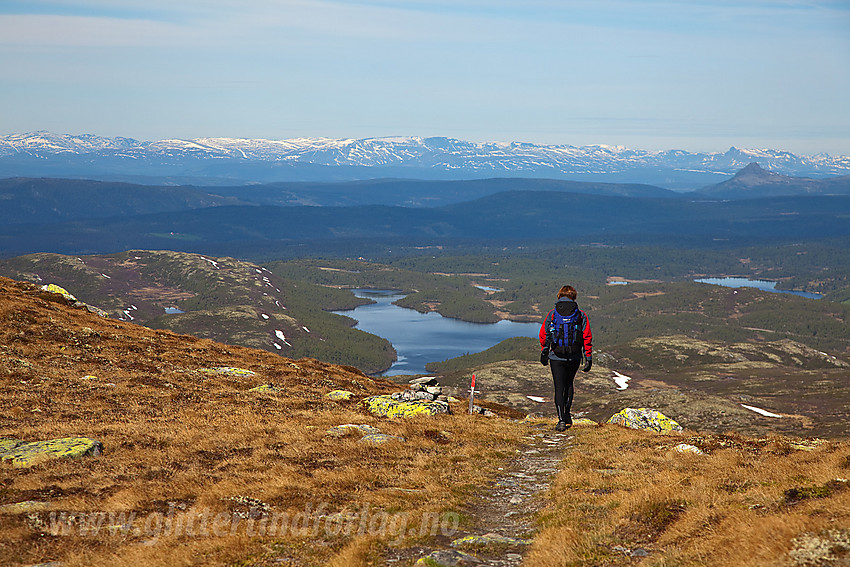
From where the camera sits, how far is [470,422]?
31141mm

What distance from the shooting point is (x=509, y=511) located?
669 inches

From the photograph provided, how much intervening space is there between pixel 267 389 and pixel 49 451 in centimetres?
1793

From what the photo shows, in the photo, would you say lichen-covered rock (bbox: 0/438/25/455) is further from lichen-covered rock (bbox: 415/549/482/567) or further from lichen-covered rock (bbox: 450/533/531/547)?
lichen-covered rock (bbox: 450/533/531/547)

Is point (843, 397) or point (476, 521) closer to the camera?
point (476, 521)

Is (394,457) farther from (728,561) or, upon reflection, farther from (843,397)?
(843,397)

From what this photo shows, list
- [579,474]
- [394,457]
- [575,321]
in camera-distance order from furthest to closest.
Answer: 1. [575,321]
2. [394,457]
3. [579,474]

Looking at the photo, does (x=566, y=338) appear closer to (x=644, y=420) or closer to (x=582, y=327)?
(x=582, y=327)

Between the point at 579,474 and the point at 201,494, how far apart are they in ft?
36.2

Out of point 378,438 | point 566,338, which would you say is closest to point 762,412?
point 566,338

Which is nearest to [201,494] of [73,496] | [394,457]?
[73,496]

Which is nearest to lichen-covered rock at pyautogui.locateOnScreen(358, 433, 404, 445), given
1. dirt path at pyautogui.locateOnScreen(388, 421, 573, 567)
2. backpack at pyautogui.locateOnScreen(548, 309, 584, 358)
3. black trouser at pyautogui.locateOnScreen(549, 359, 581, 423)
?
dirt path at pyautogui.locateOnScreen(388, 421, 573, 567)

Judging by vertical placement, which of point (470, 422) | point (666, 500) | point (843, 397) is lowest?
point (843, 397)

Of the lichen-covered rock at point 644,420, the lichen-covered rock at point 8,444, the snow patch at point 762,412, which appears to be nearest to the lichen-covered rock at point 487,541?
the lichen-covered rock at point 8,444

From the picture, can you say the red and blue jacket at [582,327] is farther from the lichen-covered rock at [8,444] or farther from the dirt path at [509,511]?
Result: the lichen-covered rock at [8,444]
